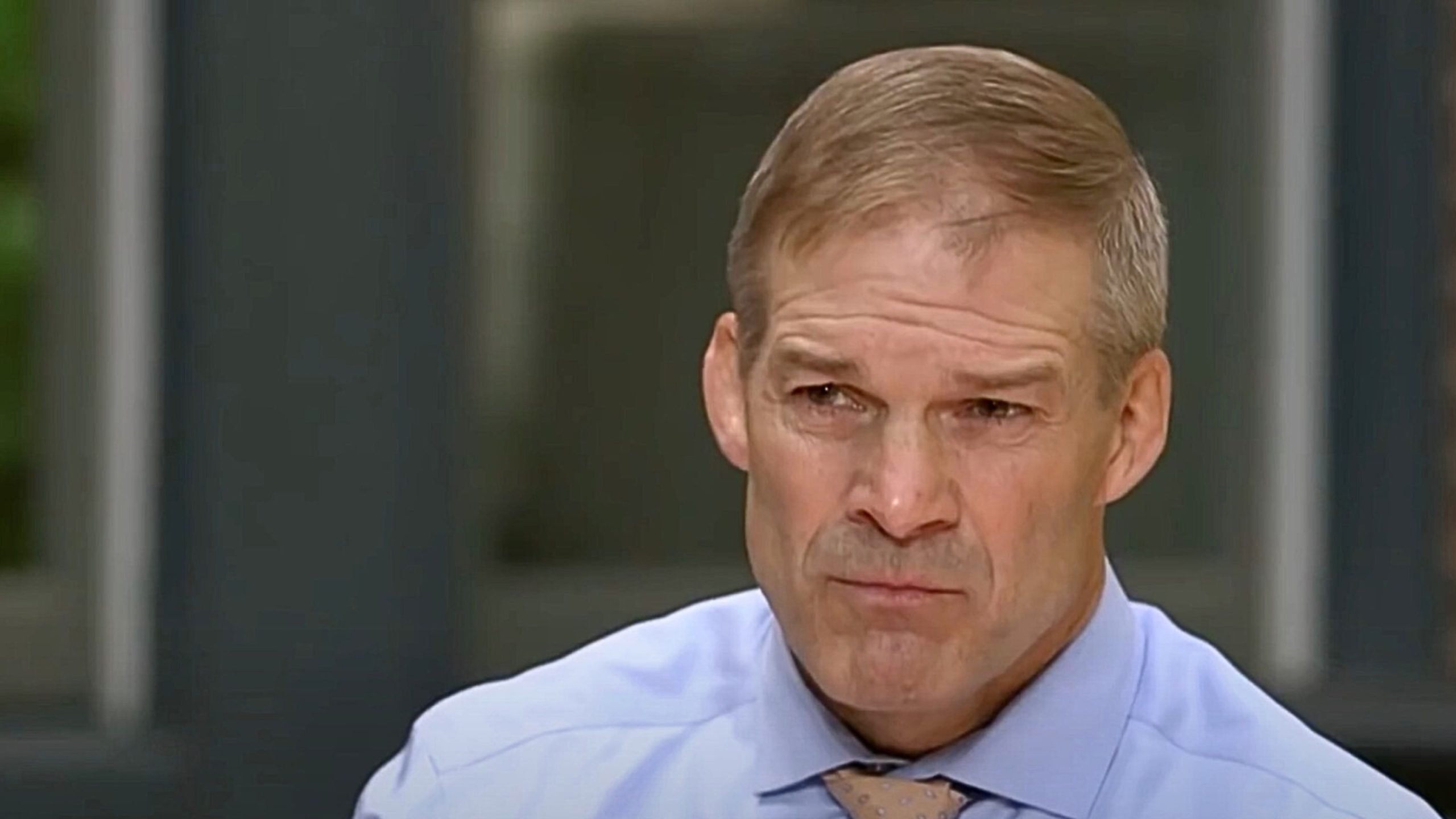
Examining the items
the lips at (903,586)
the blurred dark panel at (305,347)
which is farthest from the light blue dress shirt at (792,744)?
the blurred dark panel at (305,347)

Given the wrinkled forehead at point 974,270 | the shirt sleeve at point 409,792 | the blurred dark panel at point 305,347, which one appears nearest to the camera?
the wrinkled forehead at point 974,270

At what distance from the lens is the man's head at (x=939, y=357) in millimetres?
940

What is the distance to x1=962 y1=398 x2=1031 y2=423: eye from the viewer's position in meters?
0.96

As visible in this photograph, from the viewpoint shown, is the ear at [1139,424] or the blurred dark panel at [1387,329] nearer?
the ear at [1139,424]

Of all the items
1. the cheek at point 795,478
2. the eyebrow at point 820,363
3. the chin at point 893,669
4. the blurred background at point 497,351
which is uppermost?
the eyebrow at point 820,363

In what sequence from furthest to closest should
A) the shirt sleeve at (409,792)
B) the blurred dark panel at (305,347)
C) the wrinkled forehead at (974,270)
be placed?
the blurred dark panel at (305,347)
the shirt sleeve at (409,792)
the wrinkled forehead at (974,270)

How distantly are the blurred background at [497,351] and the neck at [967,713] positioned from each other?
1078 millimetres

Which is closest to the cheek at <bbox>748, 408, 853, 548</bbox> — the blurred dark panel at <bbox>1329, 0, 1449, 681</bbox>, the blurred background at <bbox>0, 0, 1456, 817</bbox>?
the blurred background at <bbox>0, 0, 1456, 817</bbox>

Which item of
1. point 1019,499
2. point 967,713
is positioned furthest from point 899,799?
point 1019,499

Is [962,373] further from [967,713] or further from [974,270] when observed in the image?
[967,713]

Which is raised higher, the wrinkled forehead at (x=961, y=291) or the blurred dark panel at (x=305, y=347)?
the wrinkled forehead at (x=961, y=291)

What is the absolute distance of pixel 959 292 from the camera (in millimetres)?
938

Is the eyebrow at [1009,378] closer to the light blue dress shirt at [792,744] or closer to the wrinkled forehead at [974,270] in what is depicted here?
the wrinkled forehead at [974,270]

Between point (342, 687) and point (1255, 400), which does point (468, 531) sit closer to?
point (342, 687)
